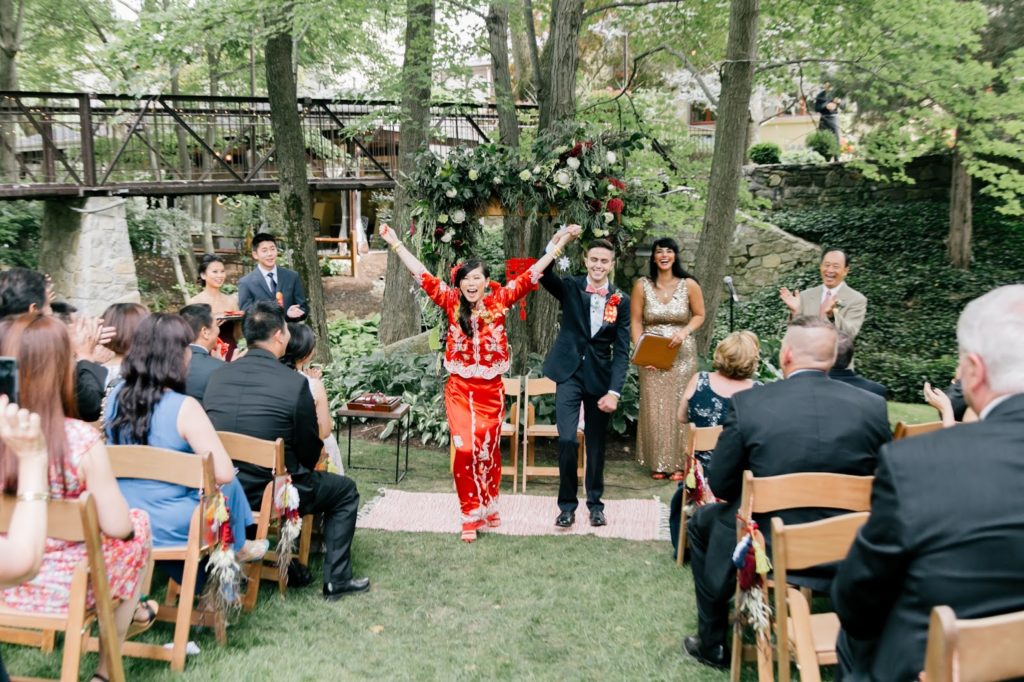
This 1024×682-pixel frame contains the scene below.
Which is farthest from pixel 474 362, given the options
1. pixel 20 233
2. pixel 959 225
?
pixel 20 233

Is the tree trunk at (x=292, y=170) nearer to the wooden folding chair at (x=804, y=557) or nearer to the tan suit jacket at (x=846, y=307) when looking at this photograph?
the tan suit jacket at (x=846, y=307)

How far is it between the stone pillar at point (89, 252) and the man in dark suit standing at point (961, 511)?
1262 centimetres

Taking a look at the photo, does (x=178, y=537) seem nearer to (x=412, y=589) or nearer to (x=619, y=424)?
(x=412, y=589)

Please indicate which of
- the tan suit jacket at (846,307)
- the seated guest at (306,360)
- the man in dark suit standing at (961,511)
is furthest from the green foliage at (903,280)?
the man in dark suit standing at (961,511)

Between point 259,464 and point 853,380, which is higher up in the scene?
point 853,380

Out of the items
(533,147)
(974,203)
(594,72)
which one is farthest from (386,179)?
(974,203)

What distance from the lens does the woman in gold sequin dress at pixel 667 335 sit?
6961mm

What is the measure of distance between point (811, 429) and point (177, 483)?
2.69 m

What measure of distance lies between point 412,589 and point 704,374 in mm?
2242

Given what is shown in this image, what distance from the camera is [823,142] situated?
16.7 meters

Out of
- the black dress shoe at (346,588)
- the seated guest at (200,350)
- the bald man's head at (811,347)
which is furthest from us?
the seated guest at (200,350)

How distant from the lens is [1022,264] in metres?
13.3

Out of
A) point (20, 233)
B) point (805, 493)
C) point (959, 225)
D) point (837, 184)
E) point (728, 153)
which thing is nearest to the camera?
point (805, 493)

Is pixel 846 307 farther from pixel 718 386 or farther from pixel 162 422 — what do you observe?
pixel 162 422
